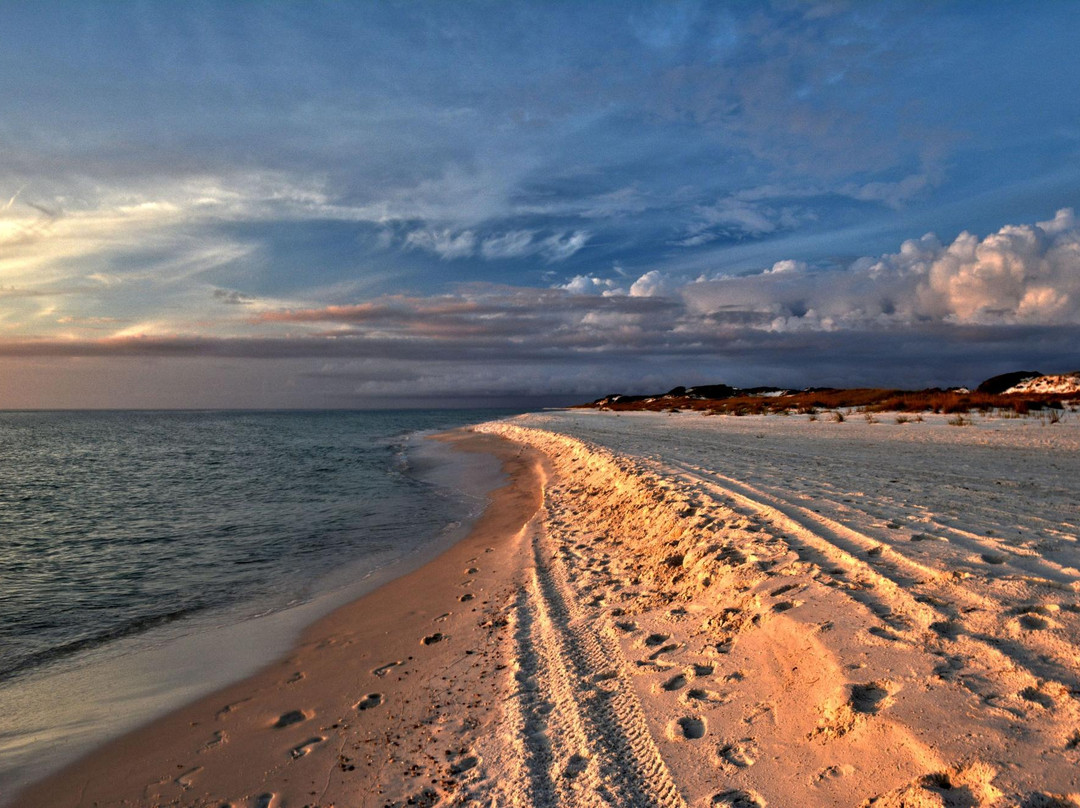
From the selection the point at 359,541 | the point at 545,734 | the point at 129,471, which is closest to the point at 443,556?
the point at 359,541

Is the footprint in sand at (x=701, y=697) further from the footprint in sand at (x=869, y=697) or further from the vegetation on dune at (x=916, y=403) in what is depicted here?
the vegetation on dune at (x=916, y=403)

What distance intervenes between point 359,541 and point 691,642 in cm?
920

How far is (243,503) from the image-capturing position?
1766cm

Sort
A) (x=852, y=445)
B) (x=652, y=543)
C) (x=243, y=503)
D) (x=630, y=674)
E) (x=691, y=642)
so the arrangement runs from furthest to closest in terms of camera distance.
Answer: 1. (x=852, y=445)
2. (x=243, y=503)
3. (x=652, y=543)
4. (x=691, y=642)
5. (x=630, y=674)

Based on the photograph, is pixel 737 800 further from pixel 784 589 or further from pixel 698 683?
pixel 784 589

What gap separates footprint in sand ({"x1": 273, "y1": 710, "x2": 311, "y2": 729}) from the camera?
5191mm

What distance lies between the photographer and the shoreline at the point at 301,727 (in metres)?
4.30

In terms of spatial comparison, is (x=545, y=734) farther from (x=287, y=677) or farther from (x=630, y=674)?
(x=287, y=677)

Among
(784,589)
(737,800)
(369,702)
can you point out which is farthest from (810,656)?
(369,702)

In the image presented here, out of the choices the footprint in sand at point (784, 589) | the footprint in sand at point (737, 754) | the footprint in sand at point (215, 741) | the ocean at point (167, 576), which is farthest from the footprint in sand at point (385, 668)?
the footprint in sand at point (784, 589)

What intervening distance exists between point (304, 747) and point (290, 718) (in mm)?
675

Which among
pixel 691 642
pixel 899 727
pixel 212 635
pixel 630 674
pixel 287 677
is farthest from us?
pixel 212 635

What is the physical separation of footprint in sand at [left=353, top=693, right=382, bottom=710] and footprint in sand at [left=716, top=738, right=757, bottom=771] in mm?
3244

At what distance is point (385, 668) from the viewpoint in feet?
20.1
